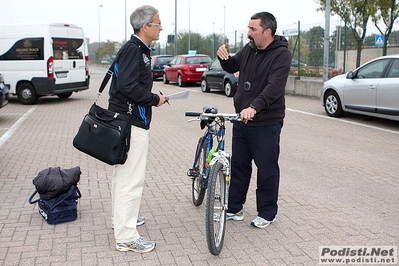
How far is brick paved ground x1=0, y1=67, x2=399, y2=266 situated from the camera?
398 centimetres

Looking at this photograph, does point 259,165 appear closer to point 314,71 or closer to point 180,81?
point 314,71

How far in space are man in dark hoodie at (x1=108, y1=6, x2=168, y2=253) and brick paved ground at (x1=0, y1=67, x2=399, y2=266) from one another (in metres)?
0.22

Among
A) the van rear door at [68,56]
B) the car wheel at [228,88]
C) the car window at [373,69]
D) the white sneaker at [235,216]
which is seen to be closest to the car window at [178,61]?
the car wheel at [228,88]

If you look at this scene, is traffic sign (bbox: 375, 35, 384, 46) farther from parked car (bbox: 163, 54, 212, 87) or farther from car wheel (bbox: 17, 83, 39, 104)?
car wheel (bbox: 17, 83, 39, 104)

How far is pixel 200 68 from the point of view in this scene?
73.4ft

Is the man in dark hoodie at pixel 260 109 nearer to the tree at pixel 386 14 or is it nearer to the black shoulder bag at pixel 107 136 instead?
the black shoulder bag at pixel 107 136

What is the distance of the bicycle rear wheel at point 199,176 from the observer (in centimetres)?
476

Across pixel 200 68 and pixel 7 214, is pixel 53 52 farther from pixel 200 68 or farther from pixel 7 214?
pixel 7 214

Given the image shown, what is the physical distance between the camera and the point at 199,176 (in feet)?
16.2

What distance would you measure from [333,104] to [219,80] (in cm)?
702

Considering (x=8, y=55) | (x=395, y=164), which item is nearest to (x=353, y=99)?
(x=395, y=164)

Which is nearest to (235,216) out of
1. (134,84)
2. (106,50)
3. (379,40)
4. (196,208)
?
(196,208)

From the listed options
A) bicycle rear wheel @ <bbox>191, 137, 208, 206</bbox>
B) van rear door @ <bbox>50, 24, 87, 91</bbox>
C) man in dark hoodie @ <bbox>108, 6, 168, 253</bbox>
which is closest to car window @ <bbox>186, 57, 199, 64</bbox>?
van rear door @ <bbox>50, 24, 87, 91</bbox>

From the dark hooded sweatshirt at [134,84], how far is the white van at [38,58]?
37.1 ft
